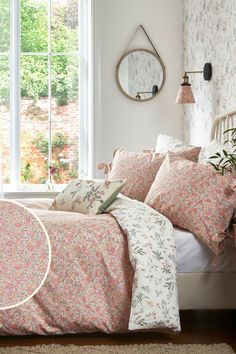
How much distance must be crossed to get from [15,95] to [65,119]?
45 centimetres

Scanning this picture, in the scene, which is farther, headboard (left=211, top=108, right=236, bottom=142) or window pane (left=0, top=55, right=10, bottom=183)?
window pane (left=0, top=55, right=10, bottom=183)

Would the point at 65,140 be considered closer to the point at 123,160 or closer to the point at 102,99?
the point at 102,99

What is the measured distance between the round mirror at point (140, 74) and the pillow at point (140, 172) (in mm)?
1543

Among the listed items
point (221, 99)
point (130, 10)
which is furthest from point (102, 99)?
point (221, 99)

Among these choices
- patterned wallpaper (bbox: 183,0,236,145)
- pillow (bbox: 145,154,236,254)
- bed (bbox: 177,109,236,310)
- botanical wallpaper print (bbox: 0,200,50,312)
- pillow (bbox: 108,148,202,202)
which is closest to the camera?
botanical wallpaper print (bbox: 0,200,50,312)

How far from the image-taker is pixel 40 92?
572 cm

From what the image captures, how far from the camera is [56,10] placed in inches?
225

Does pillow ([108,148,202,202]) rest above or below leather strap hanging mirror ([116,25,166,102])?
below

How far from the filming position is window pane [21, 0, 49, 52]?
5676 mm

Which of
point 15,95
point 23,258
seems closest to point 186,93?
point 15,95

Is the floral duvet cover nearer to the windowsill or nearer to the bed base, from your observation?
the bed base

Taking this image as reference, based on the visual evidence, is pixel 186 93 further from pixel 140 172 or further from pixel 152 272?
pixel 152 272

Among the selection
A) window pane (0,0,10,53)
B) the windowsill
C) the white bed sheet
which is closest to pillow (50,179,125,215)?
the white bed sheet

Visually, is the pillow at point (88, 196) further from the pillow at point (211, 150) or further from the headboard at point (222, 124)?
the headboard at point (222, 124)
